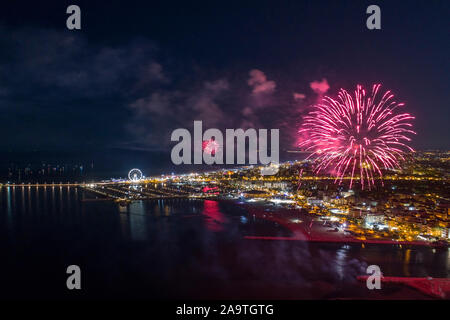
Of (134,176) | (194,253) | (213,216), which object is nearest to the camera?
(194,253)

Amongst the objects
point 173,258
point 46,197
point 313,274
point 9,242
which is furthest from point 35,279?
point 46,197

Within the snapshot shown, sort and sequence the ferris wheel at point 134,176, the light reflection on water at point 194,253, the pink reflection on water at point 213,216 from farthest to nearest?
the ferris wheel at point 134,176 → the pink reflection on water at point 213,216 → the light reflection on water at point 194,253

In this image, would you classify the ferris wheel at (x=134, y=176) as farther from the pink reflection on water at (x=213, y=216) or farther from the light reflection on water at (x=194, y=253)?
the light reflection on water at (x=194, y=253)

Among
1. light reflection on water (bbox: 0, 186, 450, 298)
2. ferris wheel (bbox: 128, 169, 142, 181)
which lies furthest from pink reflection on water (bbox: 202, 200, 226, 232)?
ferris wheel (bbox: 128, 169, 142, 181)

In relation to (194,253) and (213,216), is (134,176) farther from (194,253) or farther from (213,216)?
(194,253)

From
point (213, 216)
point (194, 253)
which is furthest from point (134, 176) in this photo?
point (194, 253)

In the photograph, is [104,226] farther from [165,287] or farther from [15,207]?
[15,207]

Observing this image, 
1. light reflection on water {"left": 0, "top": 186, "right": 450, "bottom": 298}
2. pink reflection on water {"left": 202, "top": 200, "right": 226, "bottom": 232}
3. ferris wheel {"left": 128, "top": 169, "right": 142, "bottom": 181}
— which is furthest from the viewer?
ferris wheel {"left": 128, "top": 169, "right": 142, "bottom": 181}

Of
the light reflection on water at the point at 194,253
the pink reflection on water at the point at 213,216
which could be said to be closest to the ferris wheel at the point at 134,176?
the pink reflection on water at the point at 213,216

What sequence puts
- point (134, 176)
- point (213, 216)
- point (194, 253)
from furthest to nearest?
point (134, 176)
point (213, 216)
point (194, 253)

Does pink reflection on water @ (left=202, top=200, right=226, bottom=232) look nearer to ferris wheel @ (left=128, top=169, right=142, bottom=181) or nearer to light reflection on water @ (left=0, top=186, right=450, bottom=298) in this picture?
light reflection on water @ (left=0, top=186, right=450, bottom=298)

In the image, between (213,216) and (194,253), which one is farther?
(213,216)
